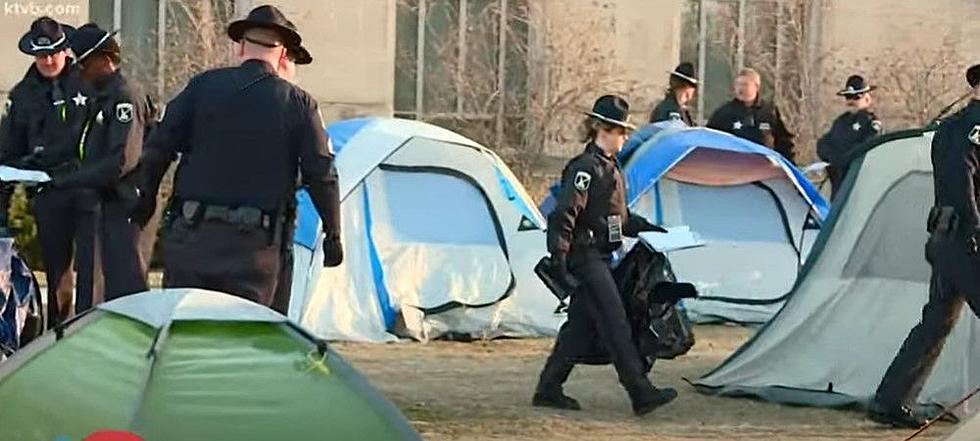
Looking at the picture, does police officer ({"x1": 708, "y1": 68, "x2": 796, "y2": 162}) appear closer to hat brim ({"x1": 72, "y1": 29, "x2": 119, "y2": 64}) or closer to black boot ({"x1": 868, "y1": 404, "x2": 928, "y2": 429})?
black boot ({"x1": 868, "y1": 404, "x2": 928, "y2": 429})

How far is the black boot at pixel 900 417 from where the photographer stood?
9414 mm

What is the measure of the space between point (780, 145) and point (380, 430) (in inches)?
381

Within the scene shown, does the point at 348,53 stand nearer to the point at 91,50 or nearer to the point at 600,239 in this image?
the point at 91,50

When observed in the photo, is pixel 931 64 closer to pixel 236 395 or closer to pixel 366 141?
pixel 366 141

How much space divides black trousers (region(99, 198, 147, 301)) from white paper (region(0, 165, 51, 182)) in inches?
14.4

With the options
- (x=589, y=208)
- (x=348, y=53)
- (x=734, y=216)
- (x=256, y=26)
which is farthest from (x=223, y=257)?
(x=348, y=53)

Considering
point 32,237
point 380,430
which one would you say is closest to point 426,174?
point 32,237

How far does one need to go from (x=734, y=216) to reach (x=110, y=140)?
593cm

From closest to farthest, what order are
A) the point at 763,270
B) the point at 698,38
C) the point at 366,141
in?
the point at 366,141 < the point at 763,270 < the point at 698,38

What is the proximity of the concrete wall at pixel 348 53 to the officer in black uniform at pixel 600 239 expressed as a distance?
12.3 meters

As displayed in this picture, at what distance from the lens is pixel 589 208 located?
31.3 feet

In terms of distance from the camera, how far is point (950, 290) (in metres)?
9.20

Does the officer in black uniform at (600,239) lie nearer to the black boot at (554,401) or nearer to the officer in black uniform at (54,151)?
the black boot at (554,401)

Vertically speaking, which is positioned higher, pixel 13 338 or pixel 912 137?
pixel 912 137
